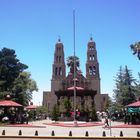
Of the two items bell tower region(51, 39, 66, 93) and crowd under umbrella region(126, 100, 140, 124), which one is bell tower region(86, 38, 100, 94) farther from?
crowd under umbrella region(126, 100, 140, 124)

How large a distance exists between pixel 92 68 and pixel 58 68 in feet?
35.7

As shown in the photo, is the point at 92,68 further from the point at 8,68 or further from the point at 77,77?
the point at 8,68

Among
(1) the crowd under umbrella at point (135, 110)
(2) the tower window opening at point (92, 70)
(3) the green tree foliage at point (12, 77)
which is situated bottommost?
(1) the crowd under umbrella at point (135, 110)

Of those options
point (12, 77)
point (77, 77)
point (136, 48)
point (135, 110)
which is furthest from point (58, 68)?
point (135, 110)

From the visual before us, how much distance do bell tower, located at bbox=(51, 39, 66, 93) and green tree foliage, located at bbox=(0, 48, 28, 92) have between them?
35762 mm

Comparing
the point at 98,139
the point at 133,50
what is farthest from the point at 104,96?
the point at 98,139

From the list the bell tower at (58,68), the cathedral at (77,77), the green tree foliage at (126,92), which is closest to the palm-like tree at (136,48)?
the green tree foliage at (126,92)

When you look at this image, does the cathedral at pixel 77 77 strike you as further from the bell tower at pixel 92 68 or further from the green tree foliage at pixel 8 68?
the green tree foliage at pixel 8 68

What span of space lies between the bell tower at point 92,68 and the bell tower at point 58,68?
8083 millimetres

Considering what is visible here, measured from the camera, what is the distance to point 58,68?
92438mm

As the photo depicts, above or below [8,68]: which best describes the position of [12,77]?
below

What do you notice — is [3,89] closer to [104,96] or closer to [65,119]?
[65,119]

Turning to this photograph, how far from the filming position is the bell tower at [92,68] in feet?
296

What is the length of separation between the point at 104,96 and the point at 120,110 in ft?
129
